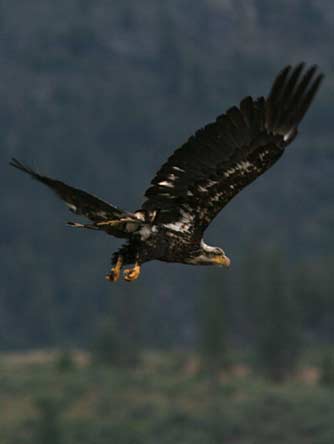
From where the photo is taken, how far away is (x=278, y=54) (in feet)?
616

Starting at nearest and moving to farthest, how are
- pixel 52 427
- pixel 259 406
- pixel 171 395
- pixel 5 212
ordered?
1. pixel 52 427
2. pixel 259 406
3. pixel 171 395
4. pixel 5 212

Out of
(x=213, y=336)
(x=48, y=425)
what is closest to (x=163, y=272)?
(x=213, y=336)

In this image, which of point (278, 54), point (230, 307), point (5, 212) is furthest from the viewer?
point (278, 54)

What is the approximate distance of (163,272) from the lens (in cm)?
14138

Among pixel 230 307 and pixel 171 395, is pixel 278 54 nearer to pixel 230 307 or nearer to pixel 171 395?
pixel 230 307

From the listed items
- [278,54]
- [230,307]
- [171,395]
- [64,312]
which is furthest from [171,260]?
A: [278,54]

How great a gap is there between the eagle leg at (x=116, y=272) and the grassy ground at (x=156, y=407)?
5222 centimetres

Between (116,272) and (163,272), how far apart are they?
12729 centimetres

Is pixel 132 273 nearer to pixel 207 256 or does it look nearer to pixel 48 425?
pixel 207 256

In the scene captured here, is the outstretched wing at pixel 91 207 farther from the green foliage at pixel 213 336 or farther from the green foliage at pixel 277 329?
the green foliage at pixel 277 329

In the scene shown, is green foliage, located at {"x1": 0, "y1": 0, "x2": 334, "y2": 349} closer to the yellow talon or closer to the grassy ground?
the grassy ground

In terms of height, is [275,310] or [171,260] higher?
[275,310]

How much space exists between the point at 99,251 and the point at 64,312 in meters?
10.5

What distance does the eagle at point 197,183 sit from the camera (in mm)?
13453
